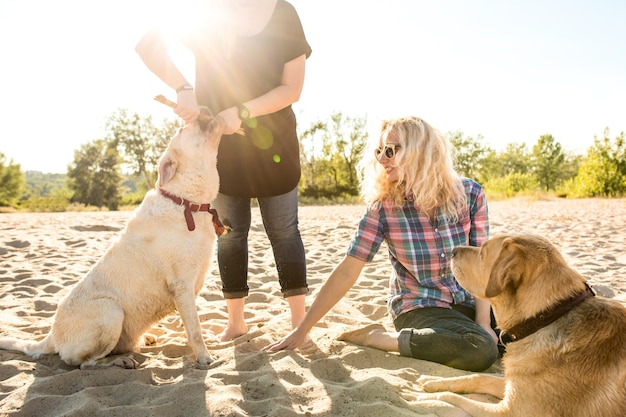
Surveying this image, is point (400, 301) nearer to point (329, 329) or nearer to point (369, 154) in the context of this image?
point (329, 329)

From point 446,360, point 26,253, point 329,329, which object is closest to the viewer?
point 446,360

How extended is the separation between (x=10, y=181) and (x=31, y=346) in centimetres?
6297

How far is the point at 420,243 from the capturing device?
11.8 ft

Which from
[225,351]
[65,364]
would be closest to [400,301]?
[225,351]

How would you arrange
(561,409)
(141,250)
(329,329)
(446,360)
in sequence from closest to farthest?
(561,409) < (446,360) < (141,250) < (329,329)

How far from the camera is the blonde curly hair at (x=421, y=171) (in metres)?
3.55

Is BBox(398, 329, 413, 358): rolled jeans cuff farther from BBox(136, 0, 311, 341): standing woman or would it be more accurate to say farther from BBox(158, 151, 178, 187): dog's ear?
BBox(158, 151, 178, 187): dog's ear

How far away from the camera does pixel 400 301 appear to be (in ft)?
12.3

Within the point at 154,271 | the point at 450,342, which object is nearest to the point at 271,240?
the point at 154,271

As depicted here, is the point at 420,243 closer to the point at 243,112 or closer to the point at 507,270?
the point at 507,270

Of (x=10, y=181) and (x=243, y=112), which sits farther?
(x=10, y=181)

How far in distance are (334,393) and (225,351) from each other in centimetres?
121

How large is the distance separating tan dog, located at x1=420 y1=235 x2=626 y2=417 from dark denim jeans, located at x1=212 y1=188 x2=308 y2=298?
5.17 ft

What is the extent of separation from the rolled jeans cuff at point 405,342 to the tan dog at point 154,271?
142 centimetres
